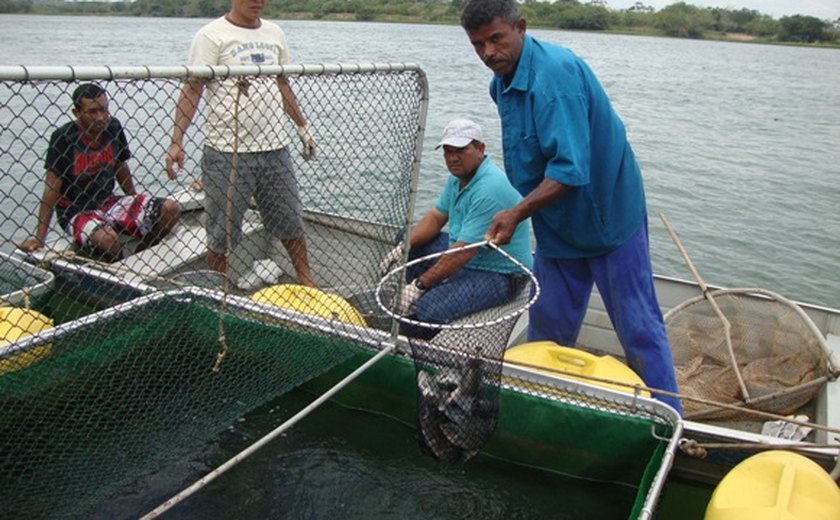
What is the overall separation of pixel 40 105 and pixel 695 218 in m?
11.4

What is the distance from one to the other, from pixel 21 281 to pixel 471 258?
2.79 m

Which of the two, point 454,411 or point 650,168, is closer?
point 454,411

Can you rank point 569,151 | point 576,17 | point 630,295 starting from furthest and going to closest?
point 576,17
point 630,295
point 569,151

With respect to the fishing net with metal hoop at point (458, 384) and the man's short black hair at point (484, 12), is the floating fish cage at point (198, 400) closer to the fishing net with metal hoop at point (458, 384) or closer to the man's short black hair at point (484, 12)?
the fishing net with metal hoop at point (458, 384)

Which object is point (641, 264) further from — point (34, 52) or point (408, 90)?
point (34, 52)

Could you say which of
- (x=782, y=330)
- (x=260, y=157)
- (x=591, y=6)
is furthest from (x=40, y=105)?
(x=591, y=6)

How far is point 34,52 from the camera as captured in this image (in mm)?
24469

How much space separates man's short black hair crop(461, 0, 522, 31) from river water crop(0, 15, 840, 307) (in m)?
7.12

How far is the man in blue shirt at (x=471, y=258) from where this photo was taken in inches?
147

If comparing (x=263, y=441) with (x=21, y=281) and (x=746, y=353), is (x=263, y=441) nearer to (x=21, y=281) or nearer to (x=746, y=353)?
(x=21, y=281)

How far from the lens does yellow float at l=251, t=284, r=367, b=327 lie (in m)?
3.94

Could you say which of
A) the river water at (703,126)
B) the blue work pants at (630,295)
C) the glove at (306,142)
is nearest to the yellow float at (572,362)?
the blue work pants at (630,295)

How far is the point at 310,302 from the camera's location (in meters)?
3.98

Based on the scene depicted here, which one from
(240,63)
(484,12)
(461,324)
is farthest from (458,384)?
(240,63)
